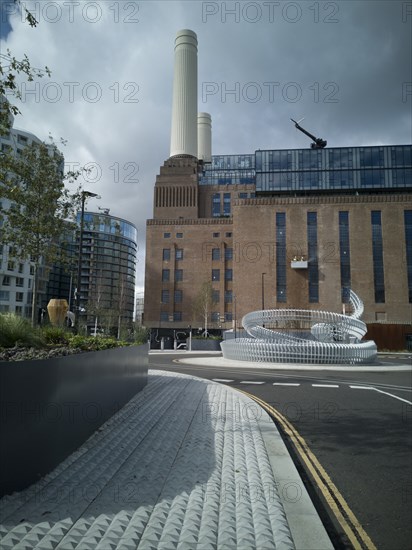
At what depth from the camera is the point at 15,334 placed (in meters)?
6.57

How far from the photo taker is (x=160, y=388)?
1221cm

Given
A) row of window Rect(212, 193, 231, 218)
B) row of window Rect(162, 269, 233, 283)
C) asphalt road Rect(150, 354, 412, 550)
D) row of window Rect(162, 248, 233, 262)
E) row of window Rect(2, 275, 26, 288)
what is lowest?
asphalt road Rect(150, 354, 412, 550)

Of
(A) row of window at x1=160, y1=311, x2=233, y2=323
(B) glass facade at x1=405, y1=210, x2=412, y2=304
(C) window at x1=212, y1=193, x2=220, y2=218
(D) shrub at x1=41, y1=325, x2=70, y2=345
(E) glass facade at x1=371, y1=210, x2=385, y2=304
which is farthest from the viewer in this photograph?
(C) window at x1=212, y1=193, x2=220, y2=218

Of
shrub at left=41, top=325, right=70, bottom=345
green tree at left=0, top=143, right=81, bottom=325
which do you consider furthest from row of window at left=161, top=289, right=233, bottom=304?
shrub at left=41, top=325, right=70, bottom=345

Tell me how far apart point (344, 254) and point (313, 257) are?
16.2ft

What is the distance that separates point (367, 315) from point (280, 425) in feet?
193

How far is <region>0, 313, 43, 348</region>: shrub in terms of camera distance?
639cm

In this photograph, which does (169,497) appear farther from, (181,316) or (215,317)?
(181,316)

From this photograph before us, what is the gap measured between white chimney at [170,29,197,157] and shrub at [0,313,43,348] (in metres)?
92.6

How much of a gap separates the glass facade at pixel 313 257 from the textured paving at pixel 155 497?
196 feet

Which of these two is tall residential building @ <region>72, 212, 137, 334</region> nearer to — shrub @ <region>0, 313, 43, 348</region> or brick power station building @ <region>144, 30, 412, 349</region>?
brick power station building @ <region>144, 30, 412, 349</region>

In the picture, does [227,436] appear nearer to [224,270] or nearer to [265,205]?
[265,205]

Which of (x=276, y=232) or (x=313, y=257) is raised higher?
(x=276, y=232)

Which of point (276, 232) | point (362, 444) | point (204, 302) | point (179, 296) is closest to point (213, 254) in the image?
point (179, 296)
